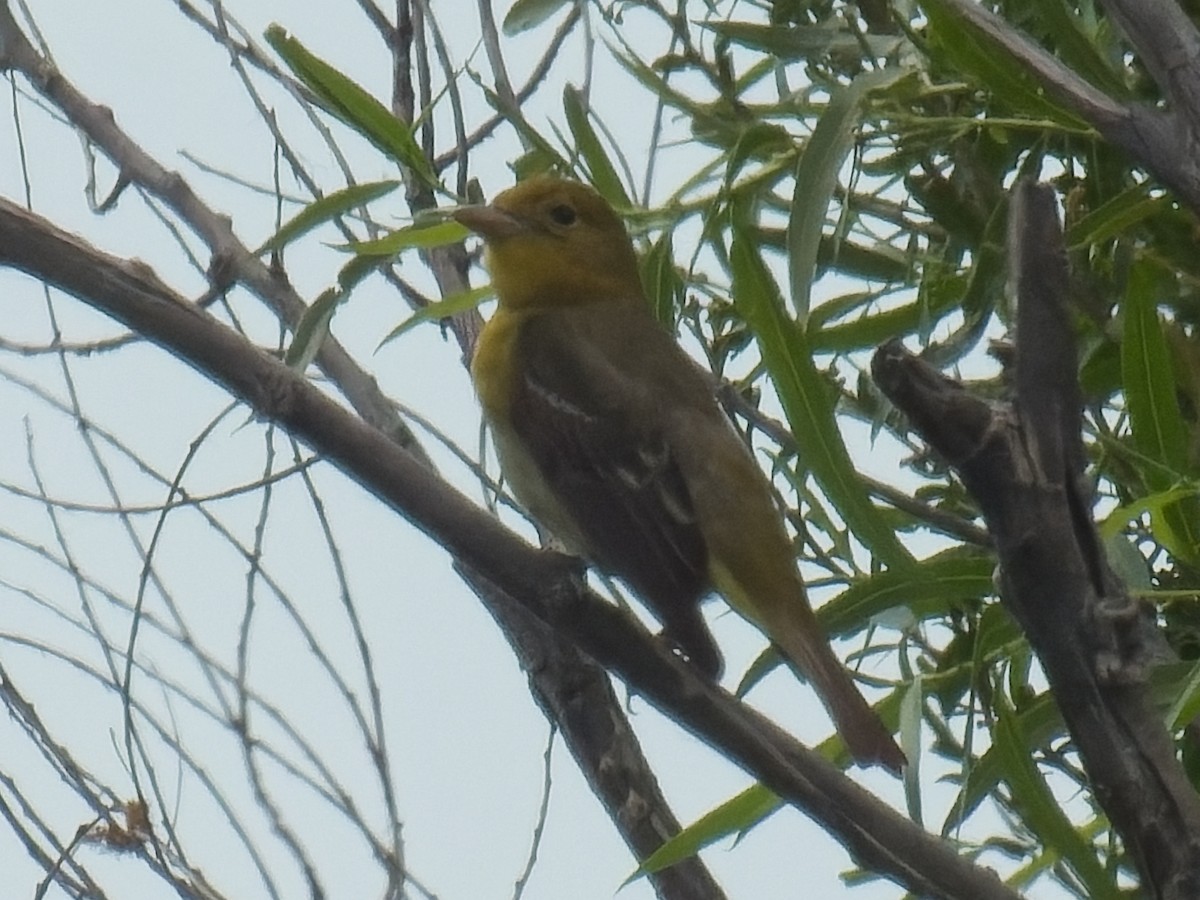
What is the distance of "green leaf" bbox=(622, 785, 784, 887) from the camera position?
210 cm

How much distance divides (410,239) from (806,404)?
0.63 m

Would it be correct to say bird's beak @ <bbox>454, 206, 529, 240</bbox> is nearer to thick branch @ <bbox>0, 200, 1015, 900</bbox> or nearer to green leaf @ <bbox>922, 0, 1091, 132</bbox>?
green leaf @ <bbox>922, 0, 1091, 132</bbox>

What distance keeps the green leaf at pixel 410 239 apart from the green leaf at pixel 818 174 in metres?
0.58

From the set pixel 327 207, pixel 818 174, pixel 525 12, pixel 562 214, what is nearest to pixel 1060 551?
pixel 818 174

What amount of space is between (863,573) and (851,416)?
0.23 meters

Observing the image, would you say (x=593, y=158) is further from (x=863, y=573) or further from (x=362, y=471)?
(x=362, y=471)

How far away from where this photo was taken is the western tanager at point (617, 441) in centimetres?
257

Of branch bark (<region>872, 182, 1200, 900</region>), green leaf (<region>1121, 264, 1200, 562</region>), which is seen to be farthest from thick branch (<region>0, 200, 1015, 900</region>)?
green leaf (<region>1121, 264, 1200, 562</region>)

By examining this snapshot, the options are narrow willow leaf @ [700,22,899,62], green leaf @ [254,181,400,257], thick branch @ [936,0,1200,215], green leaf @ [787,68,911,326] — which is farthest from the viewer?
green leaf @ [254,181,400,257]

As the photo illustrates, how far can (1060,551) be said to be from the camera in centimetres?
139

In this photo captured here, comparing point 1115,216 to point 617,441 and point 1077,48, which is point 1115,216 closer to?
point 1077,48

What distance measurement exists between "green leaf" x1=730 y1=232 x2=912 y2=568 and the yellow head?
3.66 ft

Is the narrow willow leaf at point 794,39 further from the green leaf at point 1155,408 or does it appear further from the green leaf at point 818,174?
the green leaf at point 1155,408

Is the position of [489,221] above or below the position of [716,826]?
above
